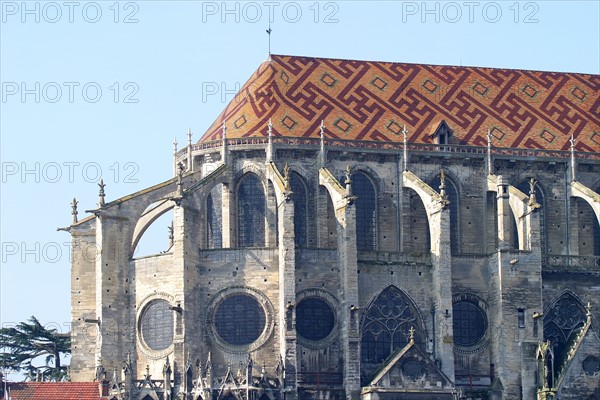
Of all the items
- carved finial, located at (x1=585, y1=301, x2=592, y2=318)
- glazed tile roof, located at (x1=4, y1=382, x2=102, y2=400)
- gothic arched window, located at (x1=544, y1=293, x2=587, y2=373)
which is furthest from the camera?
gothic arched window, located at (x1=544, y1=293, x2=587, y2=373)

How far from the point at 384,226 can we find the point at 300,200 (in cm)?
346

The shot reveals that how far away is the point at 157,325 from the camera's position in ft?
222

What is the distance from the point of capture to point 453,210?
7231 centimetres

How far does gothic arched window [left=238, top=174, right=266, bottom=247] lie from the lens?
70.2 m

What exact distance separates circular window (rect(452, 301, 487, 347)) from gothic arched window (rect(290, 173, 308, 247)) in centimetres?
654

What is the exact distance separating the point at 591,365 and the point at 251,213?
14.0 m

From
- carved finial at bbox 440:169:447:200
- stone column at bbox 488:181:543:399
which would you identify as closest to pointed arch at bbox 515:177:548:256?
carved finial at bbox 440:169:447:200

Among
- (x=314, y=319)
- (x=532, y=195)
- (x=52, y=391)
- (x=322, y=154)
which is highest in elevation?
(x=322, y=154)

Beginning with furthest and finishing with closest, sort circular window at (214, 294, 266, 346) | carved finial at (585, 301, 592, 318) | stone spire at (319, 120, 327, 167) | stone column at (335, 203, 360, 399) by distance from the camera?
1. stone spire at (319, 120, 327, 167)
2. carved finial at (585, 301, 592, 318)
3. circular window at (214, 294, 266, 346)
4. stone column at (335, 203, 360, 399)

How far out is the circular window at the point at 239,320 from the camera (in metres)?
66.8

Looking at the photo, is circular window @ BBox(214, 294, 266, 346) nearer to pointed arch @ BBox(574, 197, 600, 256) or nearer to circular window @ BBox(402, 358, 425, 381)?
circular window @ BBox(402, 358, 425, 381)

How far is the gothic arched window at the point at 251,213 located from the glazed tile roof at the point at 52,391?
922 cm

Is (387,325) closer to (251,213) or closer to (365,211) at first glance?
(365,211)

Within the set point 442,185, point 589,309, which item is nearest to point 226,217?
point 442,185
